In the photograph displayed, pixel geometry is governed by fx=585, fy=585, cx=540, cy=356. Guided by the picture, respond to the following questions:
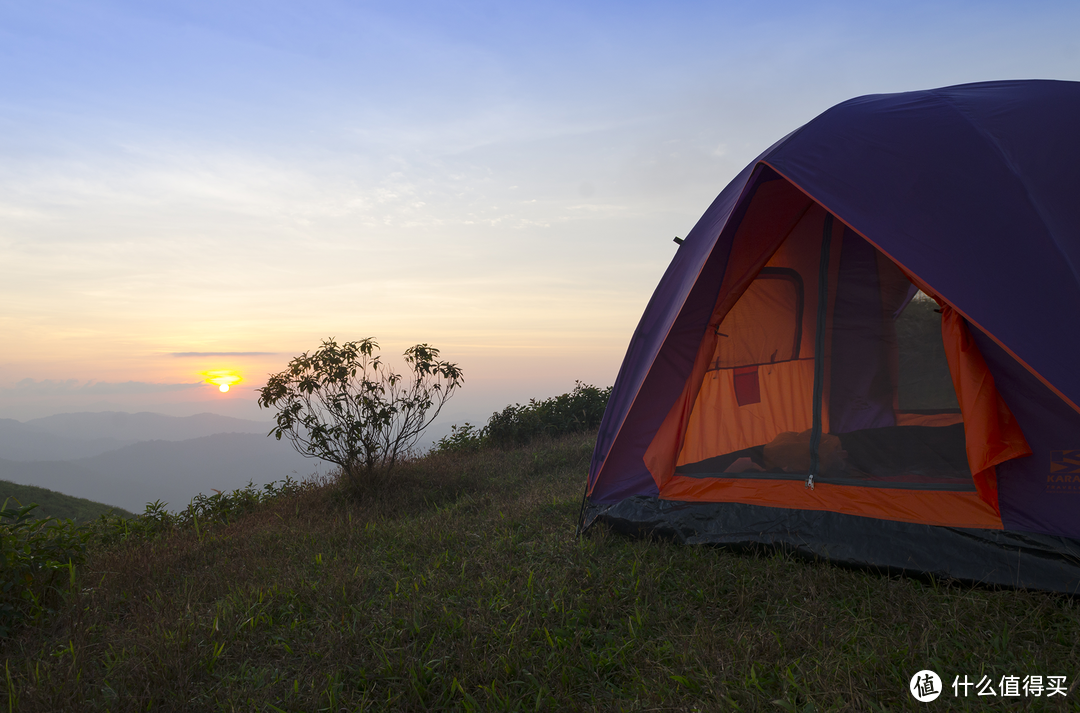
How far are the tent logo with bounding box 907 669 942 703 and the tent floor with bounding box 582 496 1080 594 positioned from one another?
901mm

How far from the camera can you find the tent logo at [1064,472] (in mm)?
2826

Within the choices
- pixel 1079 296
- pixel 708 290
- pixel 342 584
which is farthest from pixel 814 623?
pixel 342 584

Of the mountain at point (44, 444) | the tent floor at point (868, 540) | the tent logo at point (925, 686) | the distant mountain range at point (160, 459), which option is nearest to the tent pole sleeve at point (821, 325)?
the tent floor at point (868, 540)

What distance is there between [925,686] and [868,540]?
3.54 feet

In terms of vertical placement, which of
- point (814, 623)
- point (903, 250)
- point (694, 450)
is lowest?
point (814, 623)

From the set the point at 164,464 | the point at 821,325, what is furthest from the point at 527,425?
the point at 164,464

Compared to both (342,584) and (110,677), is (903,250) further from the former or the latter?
(110,677)

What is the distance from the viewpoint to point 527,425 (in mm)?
8586

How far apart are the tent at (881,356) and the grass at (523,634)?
314 millimetres

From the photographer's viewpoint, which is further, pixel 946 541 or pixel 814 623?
pixel 946 541

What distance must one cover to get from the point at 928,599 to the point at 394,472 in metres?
4.78

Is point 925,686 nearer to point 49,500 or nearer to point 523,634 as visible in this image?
point 523,634

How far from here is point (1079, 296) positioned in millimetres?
2479

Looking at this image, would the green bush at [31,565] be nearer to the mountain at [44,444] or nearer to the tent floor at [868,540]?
the tent floor at [868,540]
